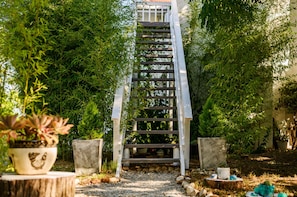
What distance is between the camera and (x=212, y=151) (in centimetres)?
595

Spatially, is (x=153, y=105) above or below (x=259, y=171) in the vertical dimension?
above

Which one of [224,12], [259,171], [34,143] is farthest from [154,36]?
[34,143]

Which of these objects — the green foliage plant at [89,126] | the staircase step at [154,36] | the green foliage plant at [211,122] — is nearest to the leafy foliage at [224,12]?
the green foliage plant at [211,122]

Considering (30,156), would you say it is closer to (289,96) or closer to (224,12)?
(224,12)

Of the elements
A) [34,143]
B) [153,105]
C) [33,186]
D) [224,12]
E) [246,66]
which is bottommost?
[33,186]

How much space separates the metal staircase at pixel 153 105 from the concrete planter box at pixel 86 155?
1.18 feet

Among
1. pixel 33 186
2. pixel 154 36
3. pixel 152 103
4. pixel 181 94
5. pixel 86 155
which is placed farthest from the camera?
pixel 154 36

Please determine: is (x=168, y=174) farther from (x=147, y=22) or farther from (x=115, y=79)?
(x=147, y=22)

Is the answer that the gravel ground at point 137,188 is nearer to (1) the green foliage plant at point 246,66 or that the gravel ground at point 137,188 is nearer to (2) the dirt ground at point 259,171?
(2) the dirt ground at point 259,171

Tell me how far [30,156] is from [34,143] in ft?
0.32

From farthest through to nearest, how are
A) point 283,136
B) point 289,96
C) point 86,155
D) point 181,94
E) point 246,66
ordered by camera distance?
point 283,136 < point 289,96 < point 246,66 < point 181,94 < point 86,155

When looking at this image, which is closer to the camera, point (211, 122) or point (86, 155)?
point (86, 155)

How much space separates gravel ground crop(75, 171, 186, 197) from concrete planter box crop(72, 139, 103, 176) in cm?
46

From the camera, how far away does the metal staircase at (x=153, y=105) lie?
6277mm
